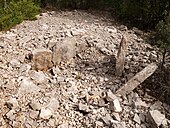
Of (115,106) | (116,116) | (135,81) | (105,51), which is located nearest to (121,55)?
(135,81)

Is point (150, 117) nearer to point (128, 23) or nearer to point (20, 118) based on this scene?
point (20, 118)

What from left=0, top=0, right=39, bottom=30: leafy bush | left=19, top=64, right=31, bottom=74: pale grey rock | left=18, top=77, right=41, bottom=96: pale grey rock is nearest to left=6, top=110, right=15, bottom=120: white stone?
left=18, top=77, right=41, bottom=96: pale grey rock

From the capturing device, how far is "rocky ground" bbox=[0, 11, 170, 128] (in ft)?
26.2

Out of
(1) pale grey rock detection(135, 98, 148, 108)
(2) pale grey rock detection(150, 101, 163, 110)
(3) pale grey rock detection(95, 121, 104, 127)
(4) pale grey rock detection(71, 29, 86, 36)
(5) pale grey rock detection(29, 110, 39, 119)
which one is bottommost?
(3) pale grey rock detection(95, 121, 104, 127)

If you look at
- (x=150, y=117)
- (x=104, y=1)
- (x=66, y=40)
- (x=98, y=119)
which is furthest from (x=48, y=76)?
(x=104, y=1)

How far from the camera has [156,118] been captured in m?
7.75

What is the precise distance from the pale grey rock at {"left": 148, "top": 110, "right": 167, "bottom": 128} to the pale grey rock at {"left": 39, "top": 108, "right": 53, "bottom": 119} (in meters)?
2.55

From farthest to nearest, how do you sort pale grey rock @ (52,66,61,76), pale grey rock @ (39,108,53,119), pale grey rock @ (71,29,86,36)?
pale grey rock @ (71,29,86,36) → pale grey rock @ (52,66,61,76) → pale grey rock @ (39,108,53,119)

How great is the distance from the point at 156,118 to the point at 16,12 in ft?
24.8

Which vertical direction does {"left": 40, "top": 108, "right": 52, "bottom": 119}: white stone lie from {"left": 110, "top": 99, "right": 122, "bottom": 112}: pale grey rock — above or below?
below

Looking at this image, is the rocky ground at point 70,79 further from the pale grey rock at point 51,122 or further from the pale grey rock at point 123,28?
the pale grey rock at point 123,28

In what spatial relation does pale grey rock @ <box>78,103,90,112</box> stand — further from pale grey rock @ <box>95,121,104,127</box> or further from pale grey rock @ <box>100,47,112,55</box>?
pale grey rock @ <box>100,47,112,55</box>

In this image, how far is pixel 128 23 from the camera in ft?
45.2

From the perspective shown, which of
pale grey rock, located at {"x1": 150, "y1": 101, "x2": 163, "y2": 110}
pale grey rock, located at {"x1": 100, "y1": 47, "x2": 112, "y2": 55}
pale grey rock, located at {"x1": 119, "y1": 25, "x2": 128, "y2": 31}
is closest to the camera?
pale grey rock, located at {"x1": 150, "y1": 101, "x2": 163, "y2": 110}
